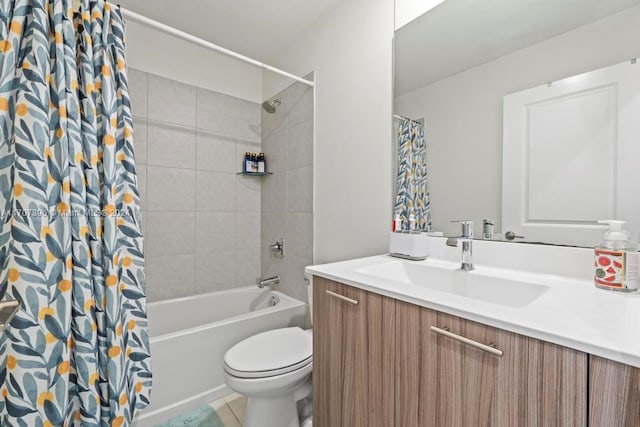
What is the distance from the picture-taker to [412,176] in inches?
54.7

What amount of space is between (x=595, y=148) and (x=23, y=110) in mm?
1821

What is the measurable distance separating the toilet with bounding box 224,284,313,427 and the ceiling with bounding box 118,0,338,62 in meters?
2.01

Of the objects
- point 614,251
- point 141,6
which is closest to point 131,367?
point 614,251

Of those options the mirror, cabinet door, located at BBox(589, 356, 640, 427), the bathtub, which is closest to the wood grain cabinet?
cabinet door, located at BBox(589, 356, 640, 427)

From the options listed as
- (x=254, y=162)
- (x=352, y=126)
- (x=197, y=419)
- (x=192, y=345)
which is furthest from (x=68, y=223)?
(x=254, y=162)

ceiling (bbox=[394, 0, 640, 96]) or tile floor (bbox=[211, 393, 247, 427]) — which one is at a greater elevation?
ceiling (bbox=[394, 0, 640, 96])

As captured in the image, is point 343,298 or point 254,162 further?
point 254,162

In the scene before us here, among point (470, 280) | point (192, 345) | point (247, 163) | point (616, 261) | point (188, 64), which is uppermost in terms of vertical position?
point (188, 64)

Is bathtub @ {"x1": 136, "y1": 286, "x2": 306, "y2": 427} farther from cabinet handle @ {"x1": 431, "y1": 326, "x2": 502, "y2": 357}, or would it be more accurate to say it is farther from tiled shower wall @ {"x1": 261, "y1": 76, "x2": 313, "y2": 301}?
cabinet handle @ {"x1": 431, "y1": 326, "x2": 502, "y2": 357}

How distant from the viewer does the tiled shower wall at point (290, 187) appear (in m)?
2.01

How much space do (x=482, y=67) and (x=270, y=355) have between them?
5.20ft

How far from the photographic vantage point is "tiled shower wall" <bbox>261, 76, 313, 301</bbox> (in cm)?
201

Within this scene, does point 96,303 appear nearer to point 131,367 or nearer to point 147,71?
point 131,367

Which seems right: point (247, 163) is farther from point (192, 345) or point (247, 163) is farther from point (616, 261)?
point (616, 261)
